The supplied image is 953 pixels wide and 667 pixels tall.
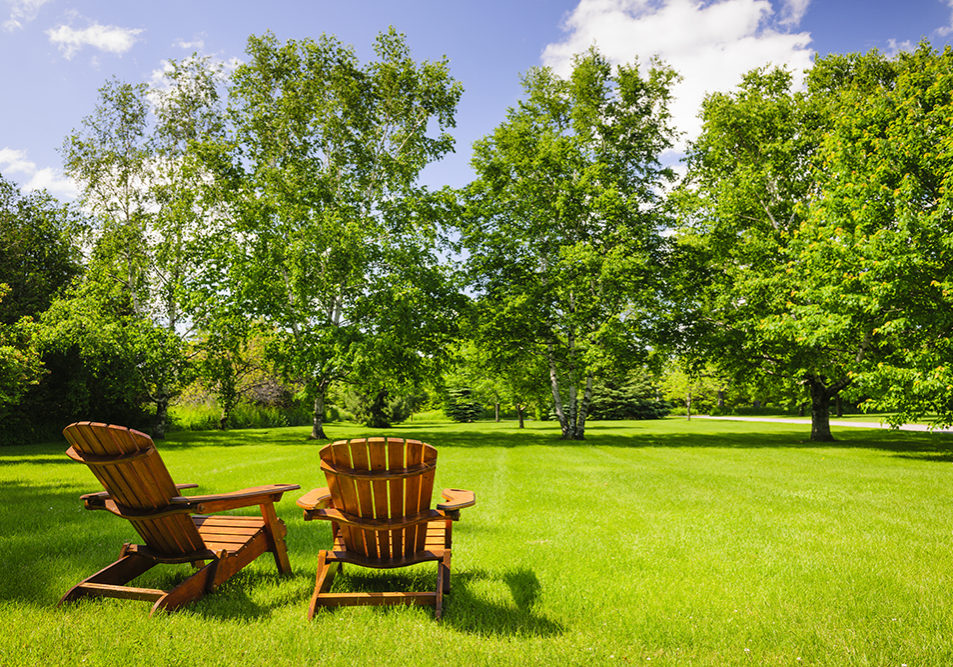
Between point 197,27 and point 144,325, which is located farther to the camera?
point 144,325

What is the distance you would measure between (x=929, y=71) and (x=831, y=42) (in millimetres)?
4288

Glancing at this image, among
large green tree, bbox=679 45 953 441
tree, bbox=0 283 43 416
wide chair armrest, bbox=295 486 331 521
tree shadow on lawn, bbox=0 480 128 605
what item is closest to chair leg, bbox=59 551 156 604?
tree shadow on lawn, bbox=0 480 128 605

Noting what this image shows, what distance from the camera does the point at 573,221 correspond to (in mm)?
20875

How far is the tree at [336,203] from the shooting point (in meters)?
19.2

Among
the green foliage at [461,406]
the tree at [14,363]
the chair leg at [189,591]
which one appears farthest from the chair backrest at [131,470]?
the green foliage at [461,406]

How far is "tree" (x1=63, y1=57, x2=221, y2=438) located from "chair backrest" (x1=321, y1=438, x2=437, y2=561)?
63.6ft

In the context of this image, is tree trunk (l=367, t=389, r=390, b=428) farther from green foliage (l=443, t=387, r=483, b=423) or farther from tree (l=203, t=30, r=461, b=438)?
green foliage (l=443, t=387, r=483, b=423)

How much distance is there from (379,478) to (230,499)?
130 centimetres

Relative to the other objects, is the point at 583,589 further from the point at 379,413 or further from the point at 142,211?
the point at 379,413

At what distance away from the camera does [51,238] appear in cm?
2336

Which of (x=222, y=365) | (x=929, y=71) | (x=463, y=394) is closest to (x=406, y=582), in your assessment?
(x=222, y=365)

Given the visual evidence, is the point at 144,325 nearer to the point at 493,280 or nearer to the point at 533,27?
the point at 493,280

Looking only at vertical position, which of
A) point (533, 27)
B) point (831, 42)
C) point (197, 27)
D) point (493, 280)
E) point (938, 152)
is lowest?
point (493, 280)

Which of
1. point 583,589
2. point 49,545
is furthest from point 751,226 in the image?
point 49,545
